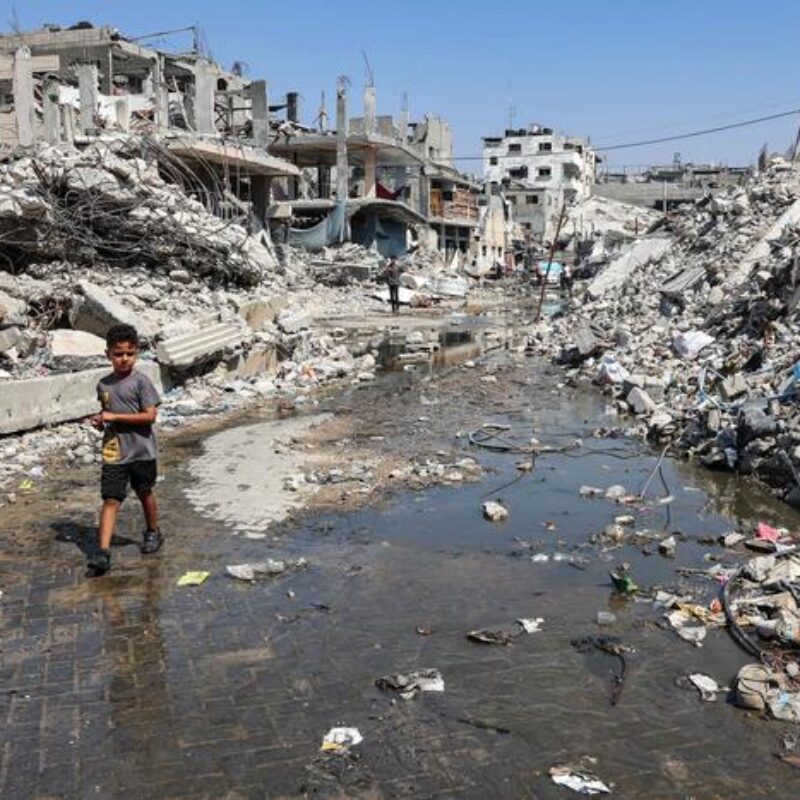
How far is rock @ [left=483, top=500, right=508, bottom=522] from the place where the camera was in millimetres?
6129

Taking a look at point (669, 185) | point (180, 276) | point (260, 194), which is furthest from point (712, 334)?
point (669, 185)

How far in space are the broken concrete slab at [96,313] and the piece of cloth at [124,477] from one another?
17.1ft

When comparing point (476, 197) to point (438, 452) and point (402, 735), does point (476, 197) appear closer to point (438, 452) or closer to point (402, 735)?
point (438, 452)

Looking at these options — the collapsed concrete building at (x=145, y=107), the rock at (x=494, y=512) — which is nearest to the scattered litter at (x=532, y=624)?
the rock at (x=494, y=512)

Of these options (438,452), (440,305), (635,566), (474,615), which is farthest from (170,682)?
(440,305)

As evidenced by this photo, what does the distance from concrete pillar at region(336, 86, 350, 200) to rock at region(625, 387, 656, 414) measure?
27678 mm

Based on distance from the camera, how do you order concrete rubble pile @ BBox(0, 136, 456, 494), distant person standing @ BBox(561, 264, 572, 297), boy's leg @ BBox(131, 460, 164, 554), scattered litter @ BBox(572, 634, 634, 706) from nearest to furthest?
scattered litter @ BBox(572, 634, 634, 706) → boy's leg @ BBox(131, 460, 164, 554) → concrete rubble pile @ BBox(0, 136, 456, 494) → distant person standing @ BBox(561, 264, 572, 297)

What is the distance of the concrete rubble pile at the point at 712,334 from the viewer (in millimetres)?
7512

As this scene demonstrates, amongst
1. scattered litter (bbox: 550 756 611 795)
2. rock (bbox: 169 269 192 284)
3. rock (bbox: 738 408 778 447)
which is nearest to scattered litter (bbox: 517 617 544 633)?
scattered litter (bbox: 550 756 611 795)

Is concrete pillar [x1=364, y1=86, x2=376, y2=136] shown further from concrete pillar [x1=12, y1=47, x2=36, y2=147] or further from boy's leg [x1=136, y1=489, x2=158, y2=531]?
boy's leg [x1=136, y1=489, x2=158, y2=531]

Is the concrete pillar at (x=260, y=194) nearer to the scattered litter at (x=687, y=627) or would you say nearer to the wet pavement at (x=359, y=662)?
the wet pavement at (x=359, y=662)

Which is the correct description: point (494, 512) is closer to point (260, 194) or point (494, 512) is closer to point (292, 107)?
point (260, 194)

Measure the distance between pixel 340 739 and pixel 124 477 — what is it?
7.53 feet

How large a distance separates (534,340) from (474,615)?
42.8 feet
